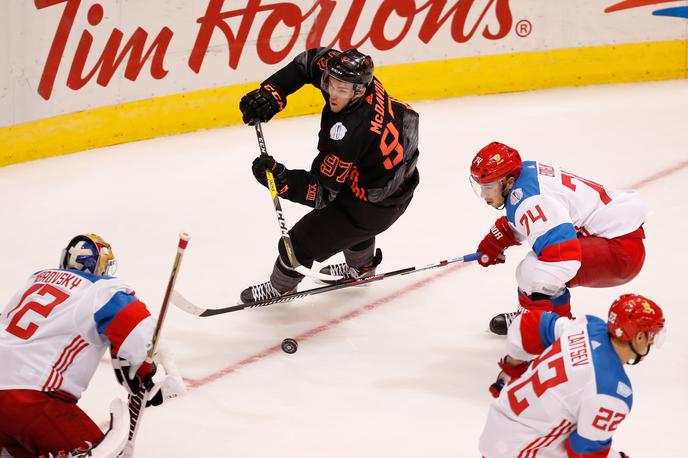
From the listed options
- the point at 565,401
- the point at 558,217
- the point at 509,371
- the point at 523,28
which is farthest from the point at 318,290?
the point at 523,28

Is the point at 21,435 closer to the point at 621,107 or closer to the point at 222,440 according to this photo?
the point at 222,440

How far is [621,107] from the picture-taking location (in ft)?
24.2

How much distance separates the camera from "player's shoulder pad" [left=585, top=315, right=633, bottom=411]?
8.59 ft

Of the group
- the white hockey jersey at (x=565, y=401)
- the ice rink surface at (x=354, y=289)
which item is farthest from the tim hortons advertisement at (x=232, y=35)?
the white hockey jersey at (x=565, y=401)

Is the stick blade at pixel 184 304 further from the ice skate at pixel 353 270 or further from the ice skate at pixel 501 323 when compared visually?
the ice skate at pixel 501 323

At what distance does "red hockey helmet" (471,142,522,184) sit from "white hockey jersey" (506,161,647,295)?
0.07 m

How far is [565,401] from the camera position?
8.74 ft

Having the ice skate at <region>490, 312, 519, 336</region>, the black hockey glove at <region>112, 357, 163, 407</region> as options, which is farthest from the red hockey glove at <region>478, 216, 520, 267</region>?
the black hockey glove at <region>112, 357, 163, 407</region>

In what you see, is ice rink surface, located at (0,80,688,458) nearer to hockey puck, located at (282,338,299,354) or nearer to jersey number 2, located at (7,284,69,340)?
hockey puck, located at (282,338,299,354)

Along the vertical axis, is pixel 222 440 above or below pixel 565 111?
below

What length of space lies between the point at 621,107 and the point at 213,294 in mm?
3737

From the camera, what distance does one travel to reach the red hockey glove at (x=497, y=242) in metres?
4.12

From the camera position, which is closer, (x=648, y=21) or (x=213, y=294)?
(x=213, y=294)

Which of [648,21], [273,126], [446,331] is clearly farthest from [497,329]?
[648,21]
